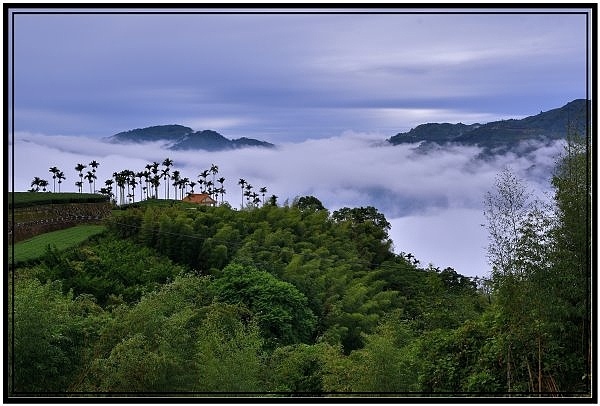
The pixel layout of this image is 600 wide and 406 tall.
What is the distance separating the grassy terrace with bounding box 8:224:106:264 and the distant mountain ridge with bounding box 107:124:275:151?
8.52 feet

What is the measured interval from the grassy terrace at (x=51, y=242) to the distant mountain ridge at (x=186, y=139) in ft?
8.52

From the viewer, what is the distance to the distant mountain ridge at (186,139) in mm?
7762

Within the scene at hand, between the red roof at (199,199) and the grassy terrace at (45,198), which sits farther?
the red roof at (199,199)

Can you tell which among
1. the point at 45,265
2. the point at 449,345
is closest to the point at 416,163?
the point at 449,345

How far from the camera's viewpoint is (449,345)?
683 cm

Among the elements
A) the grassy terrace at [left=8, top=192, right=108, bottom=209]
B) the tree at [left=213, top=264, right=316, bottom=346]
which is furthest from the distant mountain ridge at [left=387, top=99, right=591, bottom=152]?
the grassy terrace at [left=8, top=192, right=108, bottom=209]

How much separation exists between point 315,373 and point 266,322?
2144mm

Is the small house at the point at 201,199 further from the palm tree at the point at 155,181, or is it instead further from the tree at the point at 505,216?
the tree at the point at 505,216

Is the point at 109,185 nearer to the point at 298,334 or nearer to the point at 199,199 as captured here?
the point at 199,199

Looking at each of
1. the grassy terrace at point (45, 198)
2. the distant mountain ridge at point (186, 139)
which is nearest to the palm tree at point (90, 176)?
the grassy terrace at point (45, 198)

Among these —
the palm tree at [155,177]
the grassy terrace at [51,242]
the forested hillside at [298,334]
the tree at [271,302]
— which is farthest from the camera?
the palm tree at [155,177]

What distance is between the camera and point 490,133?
9148 millimetres

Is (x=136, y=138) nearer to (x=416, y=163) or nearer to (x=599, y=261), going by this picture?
(x=416, y=163)

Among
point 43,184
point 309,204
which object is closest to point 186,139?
point 43,184
